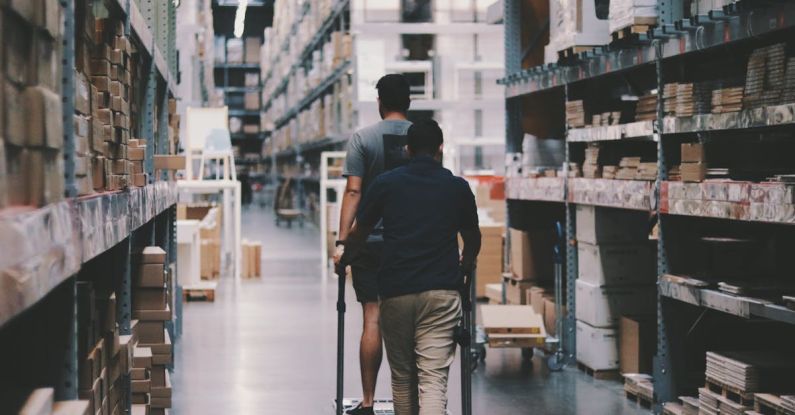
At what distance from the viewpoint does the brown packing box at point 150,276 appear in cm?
529

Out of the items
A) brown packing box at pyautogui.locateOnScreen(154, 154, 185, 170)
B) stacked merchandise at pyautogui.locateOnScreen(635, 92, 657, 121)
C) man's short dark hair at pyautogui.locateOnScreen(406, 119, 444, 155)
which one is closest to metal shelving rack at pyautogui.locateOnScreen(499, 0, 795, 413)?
stacked merchandise at pyautogui.locateOnScreen(635, 92, 657, 121)

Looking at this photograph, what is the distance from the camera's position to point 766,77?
205 inches

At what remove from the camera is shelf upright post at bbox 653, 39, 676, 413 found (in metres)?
6.09

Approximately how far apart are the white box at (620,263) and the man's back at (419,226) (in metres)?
2.94

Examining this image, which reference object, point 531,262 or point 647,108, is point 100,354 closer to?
point 647,108

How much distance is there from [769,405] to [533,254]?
4141 mm

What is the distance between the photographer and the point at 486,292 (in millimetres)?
10852

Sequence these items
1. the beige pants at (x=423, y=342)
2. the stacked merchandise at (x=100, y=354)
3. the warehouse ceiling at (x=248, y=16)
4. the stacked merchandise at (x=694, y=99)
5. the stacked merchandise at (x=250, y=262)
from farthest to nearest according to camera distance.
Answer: the warehouse ceiling at (x=248, y=16), the stacked merchandise at (x=250, y=262), the stacked merchandise at (x=694, y=99), the beige pants at (x=423, y=342), the stacked merchandise at (x=100, y=354)

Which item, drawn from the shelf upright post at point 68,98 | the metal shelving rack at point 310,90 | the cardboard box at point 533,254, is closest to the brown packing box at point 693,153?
the cardboard box at point 533,254

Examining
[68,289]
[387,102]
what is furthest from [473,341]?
[68,289]

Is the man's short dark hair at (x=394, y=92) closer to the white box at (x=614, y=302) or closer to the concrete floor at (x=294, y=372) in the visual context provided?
the concrete floor at (x=294, y=372)

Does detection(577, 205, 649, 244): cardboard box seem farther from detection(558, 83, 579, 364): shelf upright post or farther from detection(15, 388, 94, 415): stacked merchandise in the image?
detection(15, 388, 94, 415): stacked merchandise

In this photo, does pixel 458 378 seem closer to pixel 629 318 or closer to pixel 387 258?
pixel 629 318

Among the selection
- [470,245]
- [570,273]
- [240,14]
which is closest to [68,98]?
[470,245]
